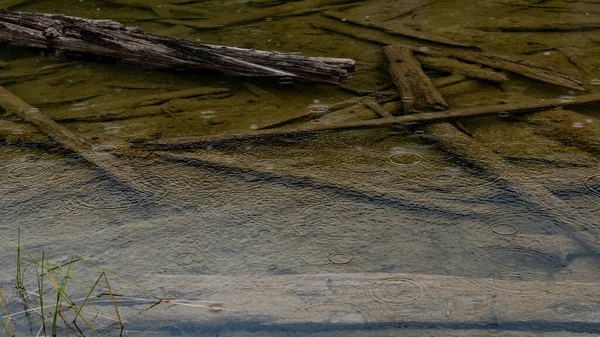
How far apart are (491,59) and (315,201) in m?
2.53

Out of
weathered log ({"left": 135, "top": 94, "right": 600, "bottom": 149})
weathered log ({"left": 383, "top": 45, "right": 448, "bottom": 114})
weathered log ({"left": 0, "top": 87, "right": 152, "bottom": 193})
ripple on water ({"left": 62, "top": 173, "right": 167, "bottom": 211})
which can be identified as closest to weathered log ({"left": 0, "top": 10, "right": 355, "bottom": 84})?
weathered log ({"left": 383, "top": 45, "right": 448, "bottom": 114})

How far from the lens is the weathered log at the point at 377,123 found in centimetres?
469

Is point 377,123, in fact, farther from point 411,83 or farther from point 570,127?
point 570,127

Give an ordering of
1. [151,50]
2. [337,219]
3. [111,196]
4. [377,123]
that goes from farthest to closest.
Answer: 1. [151,50]
2. [377,123]
3. [111,196]
4. [337,219]

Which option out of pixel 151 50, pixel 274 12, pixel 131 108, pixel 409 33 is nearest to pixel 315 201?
pixel 131 108

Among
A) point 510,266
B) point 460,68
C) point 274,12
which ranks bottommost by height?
point 510,266

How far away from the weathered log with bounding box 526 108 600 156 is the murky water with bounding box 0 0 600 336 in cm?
2

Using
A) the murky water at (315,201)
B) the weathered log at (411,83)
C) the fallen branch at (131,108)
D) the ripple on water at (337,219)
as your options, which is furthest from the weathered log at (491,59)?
the ripple on water at (337,219)

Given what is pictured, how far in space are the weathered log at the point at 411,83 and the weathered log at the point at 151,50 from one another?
398mm

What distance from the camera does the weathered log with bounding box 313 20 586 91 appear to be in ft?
17.3

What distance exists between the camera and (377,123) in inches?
186

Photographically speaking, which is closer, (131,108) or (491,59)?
(131,108)

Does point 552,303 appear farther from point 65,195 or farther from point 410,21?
point 410,21

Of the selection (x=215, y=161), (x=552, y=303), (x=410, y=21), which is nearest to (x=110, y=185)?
(x=215, y=161)
